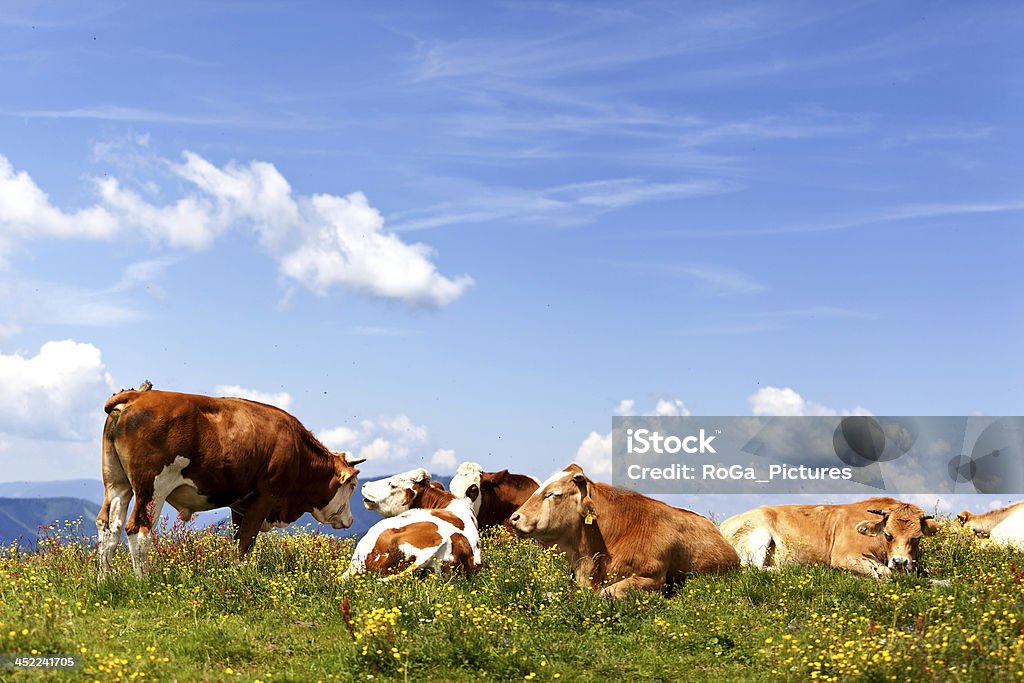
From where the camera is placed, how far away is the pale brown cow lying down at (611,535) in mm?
15023

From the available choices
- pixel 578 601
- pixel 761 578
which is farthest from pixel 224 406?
pixel 761 578

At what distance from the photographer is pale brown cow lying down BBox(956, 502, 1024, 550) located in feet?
66.7

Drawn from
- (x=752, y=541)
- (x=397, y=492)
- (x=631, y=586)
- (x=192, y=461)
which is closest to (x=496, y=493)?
(x=397, y=492)

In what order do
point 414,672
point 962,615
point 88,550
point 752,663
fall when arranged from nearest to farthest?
point 414,672
point 752,663
point 962,615
point 88,550

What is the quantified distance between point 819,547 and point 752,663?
645 centimetres

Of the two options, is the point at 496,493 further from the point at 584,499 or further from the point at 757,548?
the point at 584,499

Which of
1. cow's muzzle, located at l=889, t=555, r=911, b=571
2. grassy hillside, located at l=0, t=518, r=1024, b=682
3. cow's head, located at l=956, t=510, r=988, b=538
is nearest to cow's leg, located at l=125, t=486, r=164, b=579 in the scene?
grassy hillside, located at l=0, t=518, r=1024, b=682

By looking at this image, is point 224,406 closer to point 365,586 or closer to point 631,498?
point 365,586

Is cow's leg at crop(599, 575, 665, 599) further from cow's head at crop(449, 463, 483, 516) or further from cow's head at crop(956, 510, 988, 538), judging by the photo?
cow's head at crop(956, 510, 988, 538)

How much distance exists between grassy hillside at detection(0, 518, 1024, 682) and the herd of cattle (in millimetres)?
513

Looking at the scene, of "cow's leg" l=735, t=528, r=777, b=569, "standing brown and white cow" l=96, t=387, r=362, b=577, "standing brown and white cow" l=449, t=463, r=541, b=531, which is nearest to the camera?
"standing brown and white cow" l=96, t=387, r=362, b=577

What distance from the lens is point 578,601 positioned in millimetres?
13766

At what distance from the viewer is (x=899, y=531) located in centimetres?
1691

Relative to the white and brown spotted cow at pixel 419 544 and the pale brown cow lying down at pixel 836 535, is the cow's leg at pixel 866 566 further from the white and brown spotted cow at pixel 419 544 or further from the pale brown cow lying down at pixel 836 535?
the white and brown spotted cow at pixel 419 544
